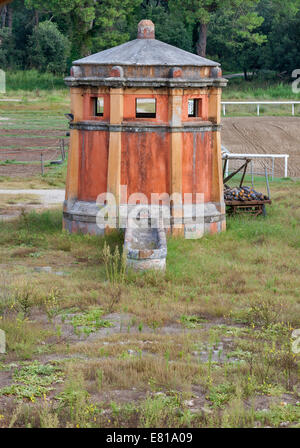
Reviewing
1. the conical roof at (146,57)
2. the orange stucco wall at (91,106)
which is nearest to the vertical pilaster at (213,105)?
the conical roof at (146,57)

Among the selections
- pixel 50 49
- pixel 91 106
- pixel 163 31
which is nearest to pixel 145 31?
pixel 91 106

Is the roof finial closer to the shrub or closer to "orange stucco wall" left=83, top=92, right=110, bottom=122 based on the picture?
"orange stucco wall" left=83, top=92, right=110, bottom=122

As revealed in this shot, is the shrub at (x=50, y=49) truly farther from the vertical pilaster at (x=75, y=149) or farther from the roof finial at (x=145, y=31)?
the vertical pilaster at (x=75, y=149)

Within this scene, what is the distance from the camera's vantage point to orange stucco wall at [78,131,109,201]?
54.9 feet

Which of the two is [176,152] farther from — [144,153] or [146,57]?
[146,57]

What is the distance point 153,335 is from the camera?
1084 cm

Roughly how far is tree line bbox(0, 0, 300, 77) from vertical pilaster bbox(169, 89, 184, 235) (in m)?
39.5

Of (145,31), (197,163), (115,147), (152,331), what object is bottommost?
(152,331)

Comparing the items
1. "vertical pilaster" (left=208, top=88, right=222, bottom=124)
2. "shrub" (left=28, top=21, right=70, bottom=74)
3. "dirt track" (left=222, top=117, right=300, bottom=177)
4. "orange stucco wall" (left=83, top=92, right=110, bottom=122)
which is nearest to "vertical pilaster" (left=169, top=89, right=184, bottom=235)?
"vertical pilaster" (left=208, top=88, right=222, bottom=124)

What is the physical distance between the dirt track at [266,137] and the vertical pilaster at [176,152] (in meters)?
11.2

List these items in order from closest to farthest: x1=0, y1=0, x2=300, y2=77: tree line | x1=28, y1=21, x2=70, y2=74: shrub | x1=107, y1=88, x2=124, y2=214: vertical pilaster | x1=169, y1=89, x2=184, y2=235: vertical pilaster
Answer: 1. x1=107, y1=88, x2=124, y2=214: vertical pilaster
2. x1=169, y1=89, x2=184, y2=235: vertical pilaster
3. x1=0, y1=0, x2=300, y2=77: tree line
4. x1=28, y1=21, x2=70, y2=74: shrub

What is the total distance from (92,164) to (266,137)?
18.9 metres

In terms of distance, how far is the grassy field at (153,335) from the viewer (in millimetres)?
8453

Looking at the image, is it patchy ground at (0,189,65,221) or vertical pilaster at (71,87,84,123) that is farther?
patchy ground at (0,189,65,221)
